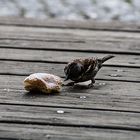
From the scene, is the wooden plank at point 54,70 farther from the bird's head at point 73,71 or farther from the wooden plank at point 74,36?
the wooden plank at point 74,36

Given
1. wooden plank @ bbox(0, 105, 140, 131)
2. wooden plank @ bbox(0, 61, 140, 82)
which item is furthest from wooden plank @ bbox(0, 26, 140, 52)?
wooden plank @ bbox(0, 105, 140, 131)

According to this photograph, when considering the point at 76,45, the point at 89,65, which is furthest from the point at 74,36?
the point at 89,65

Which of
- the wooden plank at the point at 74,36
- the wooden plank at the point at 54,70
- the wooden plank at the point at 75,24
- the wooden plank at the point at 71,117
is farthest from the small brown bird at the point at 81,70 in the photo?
the wooden plank at the point at 75,24

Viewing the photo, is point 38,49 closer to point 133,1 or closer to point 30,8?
point 30,8

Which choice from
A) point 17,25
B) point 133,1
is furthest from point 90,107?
point 133,1

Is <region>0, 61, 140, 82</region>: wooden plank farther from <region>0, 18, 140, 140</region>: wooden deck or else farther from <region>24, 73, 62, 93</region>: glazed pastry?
<region>24, 73, 62, 93</region>: glazed pastry
